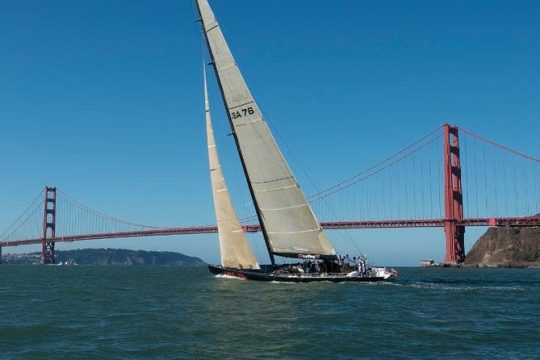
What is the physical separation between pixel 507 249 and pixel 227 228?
250ft

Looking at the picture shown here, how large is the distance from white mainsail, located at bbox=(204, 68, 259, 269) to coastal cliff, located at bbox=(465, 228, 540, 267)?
229 feet

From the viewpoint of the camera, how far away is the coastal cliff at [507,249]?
94881 millimetres

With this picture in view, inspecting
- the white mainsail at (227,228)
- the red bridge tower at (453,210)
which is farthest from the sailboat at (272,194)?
the red bridge tower at (453,210)

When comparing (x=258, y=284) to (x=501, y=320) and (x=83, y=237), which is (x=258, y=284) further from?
(x=83, y=237)

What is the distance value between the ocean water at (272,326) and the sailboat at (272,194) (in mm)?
5300

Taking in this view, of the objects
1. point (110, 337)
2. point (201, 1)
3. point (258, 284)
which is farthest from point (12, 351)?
point (201, 1)

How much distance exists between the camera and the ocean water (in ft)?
→ 39.0

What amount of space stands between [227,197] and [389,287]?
363 inches

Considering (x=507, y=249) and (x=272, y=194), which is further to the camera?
(x=507, y=249)

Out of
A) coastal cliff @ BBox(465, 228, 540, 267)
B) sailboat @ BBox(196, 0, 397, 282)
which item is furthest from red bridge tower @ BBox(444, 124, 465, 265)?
sailboat @ BBox(196, 0, 397, 282)

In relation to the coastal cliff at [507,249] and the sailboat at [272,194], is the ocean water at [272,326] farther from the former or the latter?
the coastal cliff at [507,249]

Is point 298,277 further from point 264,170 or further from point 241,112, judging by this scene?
point 241,112

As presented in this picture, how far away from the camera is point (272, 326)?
15.0m

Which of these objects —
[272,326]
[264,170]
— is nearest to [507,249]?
[264,170]
